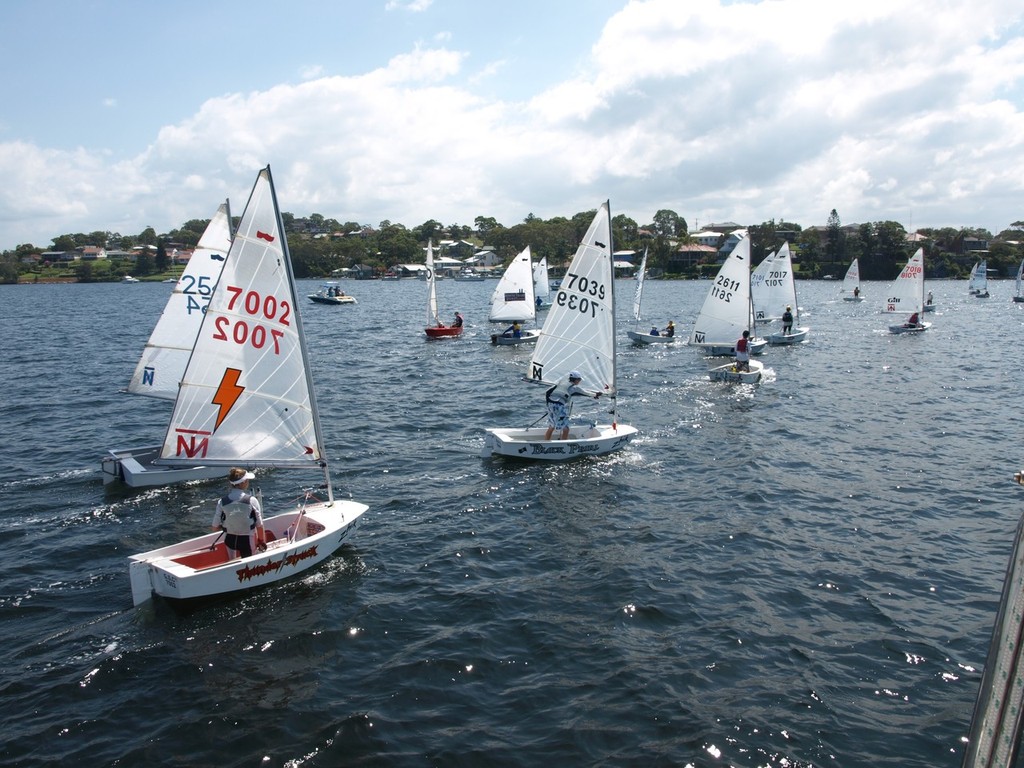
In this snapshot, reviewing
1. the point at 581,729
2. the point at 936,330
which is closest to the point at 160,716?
the point at 581,729

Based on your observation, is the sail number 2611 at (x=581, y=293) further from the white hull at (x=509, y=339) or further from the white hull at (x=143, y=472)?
the white hull at (x=509, y=339)

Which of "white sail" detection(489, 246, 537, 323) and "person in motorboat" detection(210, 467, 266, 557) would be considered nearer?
"person in motorboat" detection(210, 467, 266, 557)

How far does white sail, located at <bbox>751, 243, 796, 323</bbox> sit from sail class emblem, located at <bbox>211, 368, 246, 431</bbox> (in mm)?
46856

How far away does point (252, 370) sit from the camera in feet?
51.8

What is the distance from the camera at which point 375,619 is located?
1361cm

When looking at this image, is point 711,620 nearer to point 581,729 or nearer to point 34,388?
point 581,729

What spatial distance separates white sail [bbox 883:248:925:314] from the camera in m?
60.8

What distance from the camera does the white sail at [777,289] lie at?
182 ft

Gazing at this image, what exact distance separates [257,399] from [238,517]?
2.95 meters

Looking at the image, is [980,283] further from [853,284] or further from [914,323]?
[914,323]

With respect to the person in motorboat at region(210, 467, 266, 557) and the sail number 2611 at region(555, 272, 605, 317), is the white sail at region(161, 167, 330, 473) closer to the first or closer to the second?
the person in motorboat at region(210, 467, 266, 557)

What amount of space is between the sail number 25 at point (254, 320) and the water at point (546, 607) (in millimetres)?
5295

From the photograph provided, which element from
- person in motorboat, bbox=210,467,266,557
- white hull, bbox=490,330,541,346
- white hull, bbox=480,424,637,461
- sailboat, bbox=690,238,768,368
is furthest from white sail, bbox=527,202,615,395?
white hull, bbox=490,330,541,346

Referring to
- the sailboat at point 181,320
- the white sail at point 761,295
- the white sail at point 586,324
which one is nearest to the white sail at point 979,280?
the white sail at point 761,295
